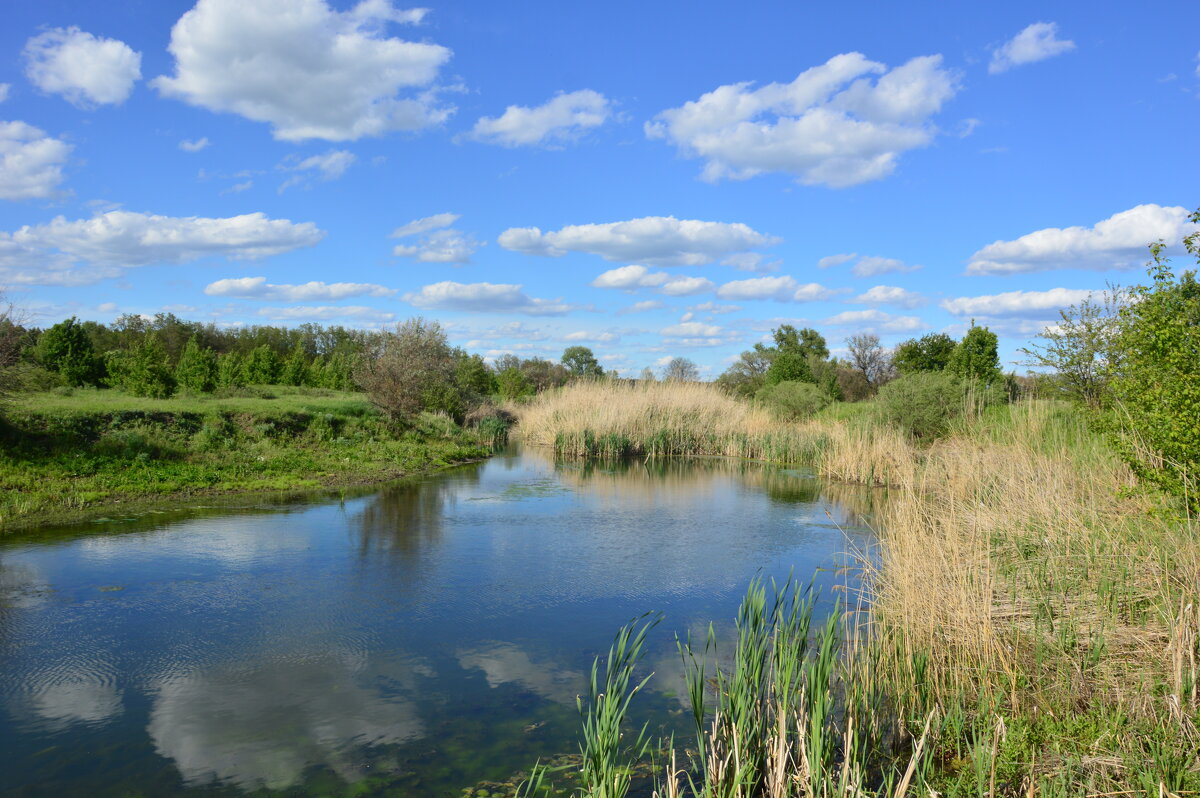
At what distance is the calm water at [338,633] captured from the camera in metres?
4.16

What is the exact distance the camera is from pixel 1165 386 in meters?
6.21

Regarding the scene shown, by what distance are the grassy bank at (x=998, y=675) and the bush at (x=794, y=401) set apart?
1877cm

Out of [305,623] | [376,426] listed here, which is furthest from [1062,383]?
[376,426]

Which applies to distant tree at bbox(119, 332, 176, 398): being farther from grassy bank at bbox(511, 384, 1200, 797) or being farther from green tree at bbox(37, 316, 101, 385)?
grassy bank at bbox(511, 384, 1200, 797)

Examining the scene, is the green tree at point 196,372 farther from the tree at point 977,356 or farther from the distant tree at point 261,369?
the tree at point 977,356

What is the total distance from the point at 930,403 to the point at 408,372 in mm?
13588

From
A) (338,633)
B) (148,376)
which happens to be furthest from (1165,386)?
(148,376)

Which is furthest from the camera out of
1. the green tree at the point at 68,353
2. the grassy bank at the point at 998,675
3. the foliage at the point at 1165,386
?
the green tree at the point at 68,353

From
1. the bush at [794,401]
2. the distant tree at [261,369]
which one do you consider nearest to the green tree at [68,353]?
the distant tree at [261,369]

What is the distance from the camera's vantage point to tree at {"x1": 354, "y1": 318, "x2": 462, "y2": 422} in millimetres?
20625

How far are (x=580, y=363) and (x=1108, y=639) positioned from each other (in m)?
49.2

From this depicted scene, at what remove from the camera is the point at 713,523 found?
11.2 meters

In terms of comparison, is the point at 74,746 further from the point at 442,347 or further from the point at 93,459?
the point at 442,347

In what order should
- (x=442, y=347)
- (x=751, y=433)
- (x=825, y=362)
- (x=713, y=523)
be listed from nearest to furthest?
(x=713, y=523) < (x=751, y=433) < (x=442, y=347) < (x=825, y=362)
